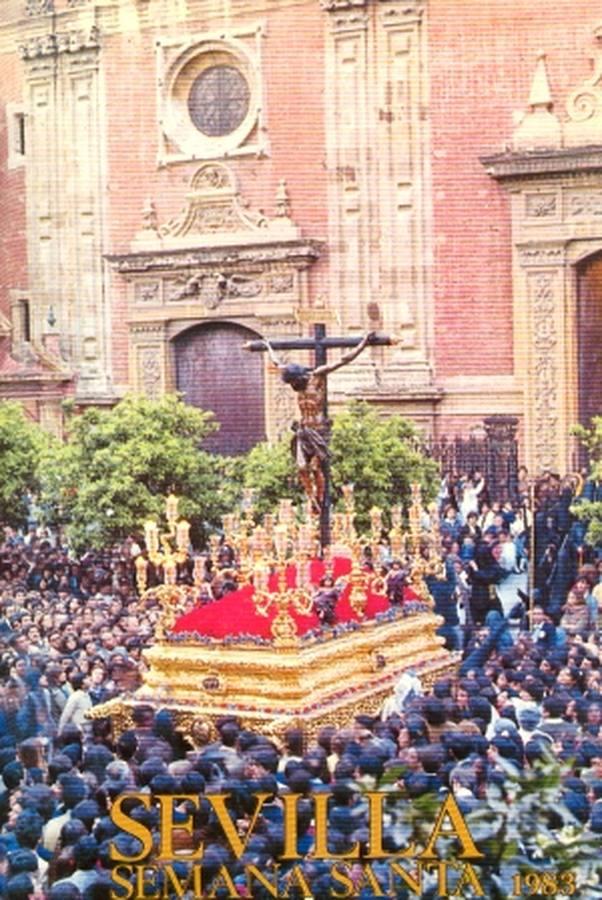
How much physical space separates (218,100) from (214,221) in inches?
23.3

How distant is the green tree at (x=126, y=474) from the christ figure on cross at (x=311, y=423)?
37.5 inches

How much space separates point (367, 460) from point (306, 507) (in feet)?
1.56

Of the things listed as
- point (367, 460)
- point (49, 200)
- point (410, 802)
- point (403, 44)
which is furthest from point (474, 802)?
point (403, 44)

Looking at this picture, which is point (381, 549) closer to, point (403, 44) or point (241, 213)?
point (241, 213)

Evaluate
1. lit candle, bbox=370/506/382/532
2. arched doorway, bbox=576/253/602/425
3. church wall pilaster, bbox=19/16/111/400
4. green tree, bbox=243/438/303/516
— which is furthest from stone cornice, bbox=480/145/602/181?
lit candle, bbox=370/506/382/532

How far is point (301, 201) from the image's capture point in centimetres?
783

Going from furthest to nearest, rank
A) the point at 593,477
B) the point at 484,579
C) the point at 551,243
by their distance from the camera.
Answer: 1. the point at 551,243
2. the point at 593,477
3. the point at 484,579

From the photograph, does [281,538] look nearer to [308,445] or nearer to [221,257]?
[308,445]

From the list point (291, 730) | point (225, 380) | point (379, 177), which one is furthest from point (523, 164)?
point (291, 730)

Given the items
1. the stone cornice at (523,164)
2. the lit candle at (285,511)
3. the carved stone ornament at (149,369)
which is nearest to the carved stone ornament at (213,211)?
the carved stone ornament at (149,369)

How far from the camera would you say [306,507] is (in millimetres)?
6496

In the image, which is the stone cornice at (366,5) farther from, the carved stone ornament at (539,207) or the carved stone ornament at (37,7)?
the carved stone ornament at (37,7)

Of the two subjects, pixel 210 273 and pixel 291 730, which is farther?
pixel 210 273

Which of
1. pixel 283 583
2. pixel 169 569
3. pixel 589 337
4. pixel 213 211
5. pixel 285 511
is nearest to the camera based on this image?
pixel 283 583
